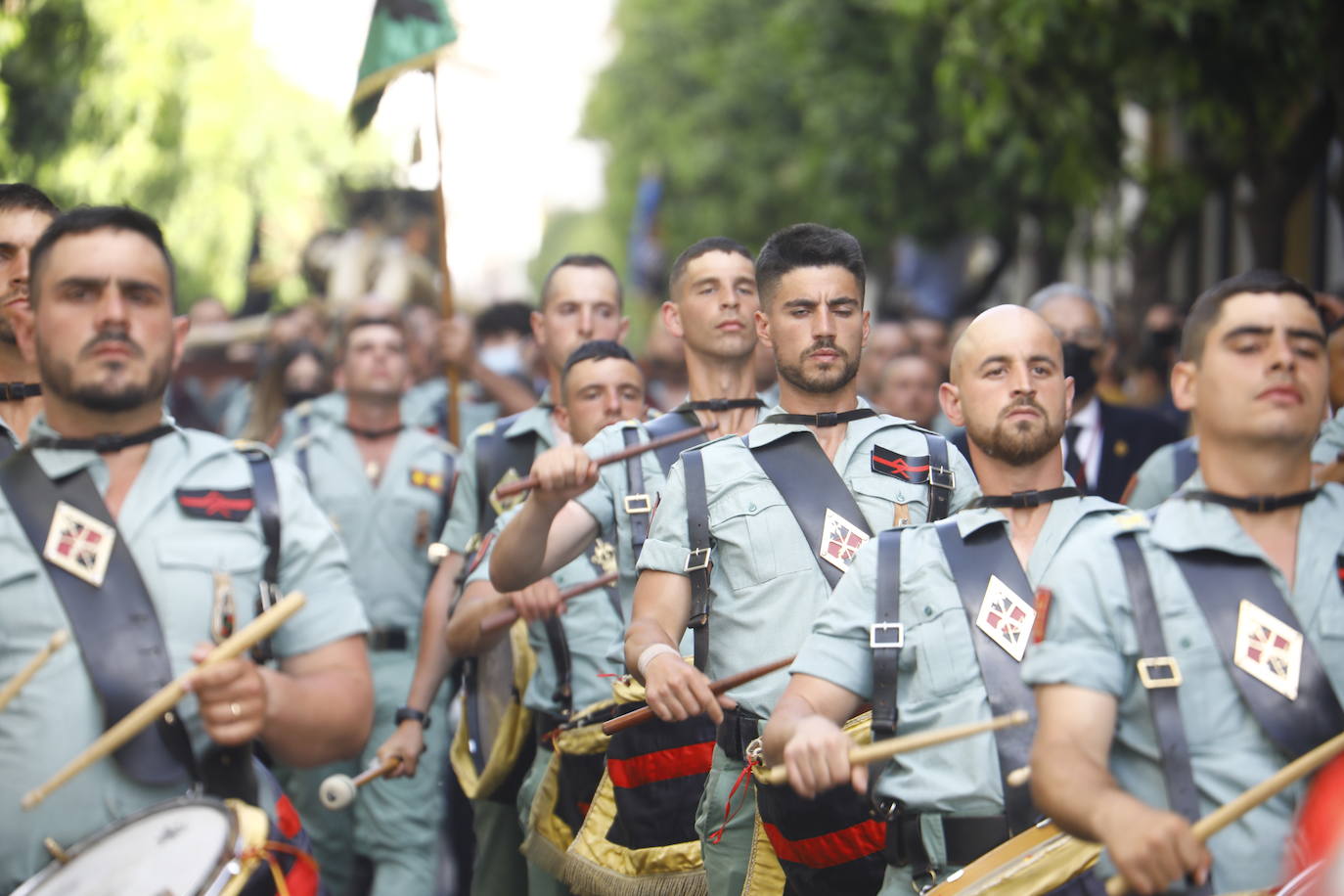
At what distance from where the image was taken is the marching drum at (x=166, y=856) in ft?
11.2

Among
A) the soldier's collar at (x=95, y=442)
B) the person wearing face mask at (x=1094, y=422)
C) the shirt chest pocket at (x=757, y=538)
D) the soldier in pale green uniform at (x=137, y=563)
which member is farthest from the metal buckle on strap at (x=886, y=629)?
the person wearing face mask at (x=1094, y=422)

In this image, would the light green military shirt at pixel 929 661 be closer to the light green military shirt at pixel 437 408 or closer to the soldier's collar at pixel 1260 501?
the soldier's collar at pixel 1260 501

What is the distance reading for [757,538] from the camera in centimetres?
502

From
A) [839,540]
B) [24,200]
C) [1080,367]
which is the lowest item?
[839,540]

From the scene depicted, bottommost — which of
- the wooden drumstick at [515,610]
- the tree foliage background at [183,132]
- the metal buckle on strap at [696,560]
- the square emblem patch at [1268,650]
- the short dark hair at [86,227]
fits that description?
the wooden drumstick at [515,610]

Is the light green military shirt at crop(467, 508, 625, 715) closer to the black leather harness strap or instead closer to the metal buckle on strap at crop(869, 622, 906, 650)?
the metal buckle on strap at crop(869, 622, 906, 650)

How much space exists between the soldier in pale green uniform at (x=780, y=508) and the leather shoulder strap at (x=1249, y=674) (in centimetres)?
151

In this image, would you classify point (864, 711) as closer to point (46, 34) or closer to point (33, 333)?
point (33, 333)

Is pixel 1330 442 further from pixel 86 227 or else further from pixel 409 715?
pixel 86 227

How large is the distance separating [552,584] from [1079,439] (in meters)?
2.91

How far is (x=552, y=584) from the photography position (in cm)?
615

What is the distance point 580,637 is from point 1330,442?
2.78 meters

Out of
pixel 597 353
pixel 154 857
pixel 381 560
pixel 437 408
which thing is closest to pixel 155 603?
pixel 154 857

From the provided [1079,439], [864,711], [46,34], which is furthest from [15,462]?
[46,34]
